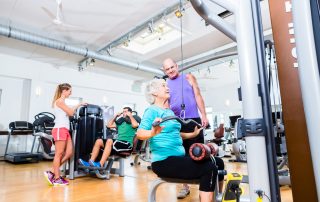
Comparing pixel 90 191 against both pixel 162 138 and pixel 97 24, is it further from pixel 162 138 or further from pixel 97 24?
pixel 97 24

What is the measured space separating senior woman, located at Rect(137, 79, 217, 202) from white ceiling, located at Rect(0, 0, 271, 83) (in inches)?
85.7

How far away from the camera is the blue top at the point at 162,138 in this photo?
1.66 m

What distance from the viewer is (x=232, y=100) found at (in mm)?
10664

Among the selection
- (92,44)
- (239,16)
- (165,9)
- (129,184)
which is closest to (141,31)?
(165,9)

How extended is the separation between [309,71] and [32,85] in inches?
314

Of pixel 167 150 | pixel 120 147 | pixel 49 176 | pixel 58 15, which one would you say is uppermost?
pixel 58 15

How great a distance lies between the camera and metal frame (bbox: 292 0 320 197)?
0.76m

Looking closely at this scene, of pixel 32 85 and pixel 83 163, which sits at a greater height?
pixel 32 85

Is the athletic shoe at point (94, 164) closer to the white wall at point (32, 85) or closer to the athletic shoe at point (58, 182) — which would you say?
the athletic shoe at point (58, 182)

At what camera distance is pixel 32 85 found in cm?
731

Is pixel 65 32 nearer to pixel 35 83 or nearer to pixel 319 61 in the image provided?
Answer: pixel 35 83

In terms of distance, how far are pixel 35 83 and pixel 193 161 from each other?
727 cm

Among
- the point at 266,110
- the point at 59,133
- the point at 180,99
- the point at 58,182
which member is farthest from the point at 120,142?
the point at 266,110

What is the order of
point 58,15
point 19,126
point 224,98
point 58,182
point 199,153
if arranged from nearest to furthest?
point 199,153 < point 58,182 < point 58,15 < point 19,126 < point 224,98
